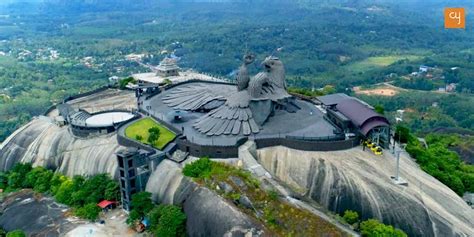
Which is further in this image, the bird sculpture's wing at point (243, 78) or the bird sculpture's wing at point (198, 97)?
the bird sculpture's wing at point (198, 97)

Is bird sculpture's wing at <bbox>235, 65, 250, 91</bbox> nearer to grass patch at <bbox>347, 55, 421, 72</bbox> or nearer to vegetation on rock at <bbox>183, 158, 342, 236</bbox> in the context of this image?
vegetation on rock at <bbox>183, 158, 342, 236</bbox>

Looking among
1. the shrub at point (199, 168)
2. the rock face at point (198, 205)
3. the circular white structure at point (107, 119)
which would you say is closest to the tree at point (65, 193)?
the circular white structure at point (107, 119)

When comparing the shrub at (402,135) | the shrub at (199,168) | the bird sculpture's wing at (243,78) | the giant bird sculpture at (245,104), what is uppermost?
the bird sculpture's wing at (243,78)

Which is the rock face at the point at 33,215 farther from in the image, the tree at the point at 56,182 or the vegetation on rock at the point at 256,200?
the vegetation on rock at the point at 256,200

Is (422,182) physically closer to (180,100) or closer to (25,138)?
(180,100)

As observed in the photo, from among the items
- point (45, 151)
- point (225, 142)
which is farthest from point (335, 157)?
point (45, 151)

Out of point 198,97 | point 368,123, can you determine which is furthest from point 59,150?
point 368,123
